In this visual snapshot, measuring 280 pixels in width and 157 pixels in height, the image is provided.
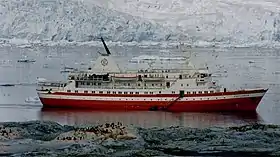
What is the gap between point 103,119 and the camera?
30.8m

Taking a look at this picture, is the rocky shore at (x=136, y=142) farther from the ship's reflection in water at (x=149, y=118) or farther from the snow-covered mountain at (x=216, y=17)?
the snow-covered mountain at (x=216, y=17)

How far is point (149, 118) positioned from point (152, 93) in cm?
289

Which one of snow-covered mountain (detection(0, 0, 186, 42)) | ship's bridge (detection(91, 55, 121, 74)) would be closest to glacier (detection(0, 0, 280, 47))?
snow-covered mountain (detection(0, 0, 186, 42))

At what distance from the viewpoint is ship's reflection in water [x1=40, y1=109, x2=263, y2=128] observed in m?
29.3

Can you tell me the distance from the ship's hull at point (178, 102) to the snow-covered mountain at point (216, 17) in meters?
91.0

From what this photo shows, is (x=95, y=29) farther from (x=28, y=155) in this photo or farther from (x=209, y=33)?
(x=28, y=155)

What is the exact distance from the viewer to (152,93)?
110ft

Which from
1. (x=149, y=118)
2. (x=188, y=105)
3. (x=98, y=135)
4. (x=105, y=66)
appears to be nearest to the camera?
(x=98, y=135)

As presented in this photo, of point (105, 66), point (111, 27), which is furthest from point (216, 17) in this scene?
point (105, 66)

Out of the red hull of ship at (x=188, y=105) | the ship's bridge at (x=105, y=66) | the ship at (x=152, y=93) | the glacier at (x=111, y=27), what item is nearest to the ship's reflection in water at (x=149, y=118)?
the red hull of ship at (x=188, y=105)

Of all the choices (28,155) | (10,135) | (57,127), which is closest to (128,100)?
(57,127)

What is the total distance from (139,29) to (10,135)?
109 meters

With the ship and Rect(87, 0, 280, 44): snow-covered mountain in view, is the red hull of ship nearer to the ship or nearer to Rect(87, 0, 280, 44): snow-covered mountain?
the ship

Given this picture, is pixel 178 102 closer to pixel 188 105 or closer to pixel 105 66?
pixel 188 105
